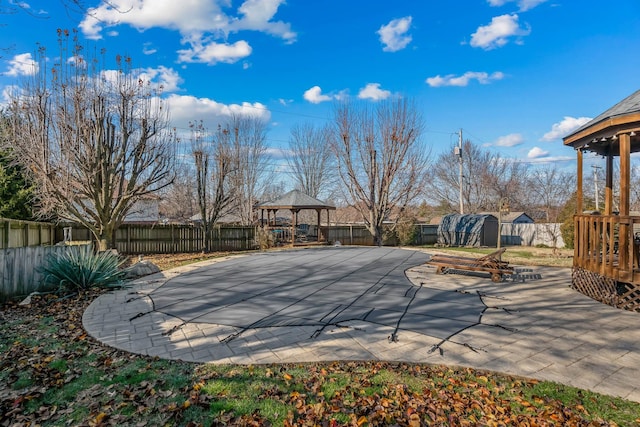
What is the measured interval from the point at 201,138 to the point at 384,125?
8709mm

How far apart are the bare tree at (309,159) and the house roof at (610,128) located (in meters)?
23.1

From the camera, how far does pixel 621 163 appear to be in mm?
5812

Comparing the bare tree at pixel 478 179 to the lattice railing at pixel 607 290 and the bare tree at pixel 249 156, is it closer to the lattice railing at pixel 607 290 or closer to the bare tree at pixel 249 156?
the bare tree at pixel 249 156

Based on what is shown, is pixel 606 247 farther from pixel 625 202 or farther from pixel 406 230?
pixel 406 230

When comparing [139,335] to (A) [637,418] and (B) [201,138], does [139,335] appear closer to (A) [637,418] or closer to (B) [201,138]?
(A) [637,418]

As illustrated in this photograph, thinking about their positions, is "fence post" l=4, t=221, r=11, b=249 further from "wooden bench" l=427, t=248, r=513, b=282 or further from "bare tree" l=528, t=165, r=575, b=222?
"bare tree" l=528, t=165, r=575, b=222

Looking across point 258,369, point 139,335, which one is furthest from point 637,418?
point 139,335

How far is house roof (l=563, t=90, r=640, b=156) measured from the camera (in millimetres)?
5738

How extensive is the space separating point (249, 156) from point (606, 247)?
73.6 ft

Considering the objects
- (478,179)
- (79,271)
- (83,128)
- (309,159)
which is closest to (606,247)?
(79,271)

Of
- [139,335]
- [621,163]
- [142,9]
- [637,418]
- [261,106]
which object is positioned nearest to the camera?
[637,418]

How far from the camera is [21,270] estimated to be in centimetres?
654

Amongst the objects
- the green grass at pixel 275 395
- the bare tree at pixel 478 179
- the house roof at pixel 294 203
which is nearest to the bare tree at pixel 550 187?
the bare tree at pixel 478 179

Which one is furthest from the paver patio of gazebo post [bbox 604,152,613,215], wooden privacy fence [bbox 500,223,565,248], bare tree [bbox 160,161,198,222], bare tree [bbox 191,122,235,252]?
bare tree [bbox 160,161,198,222]
